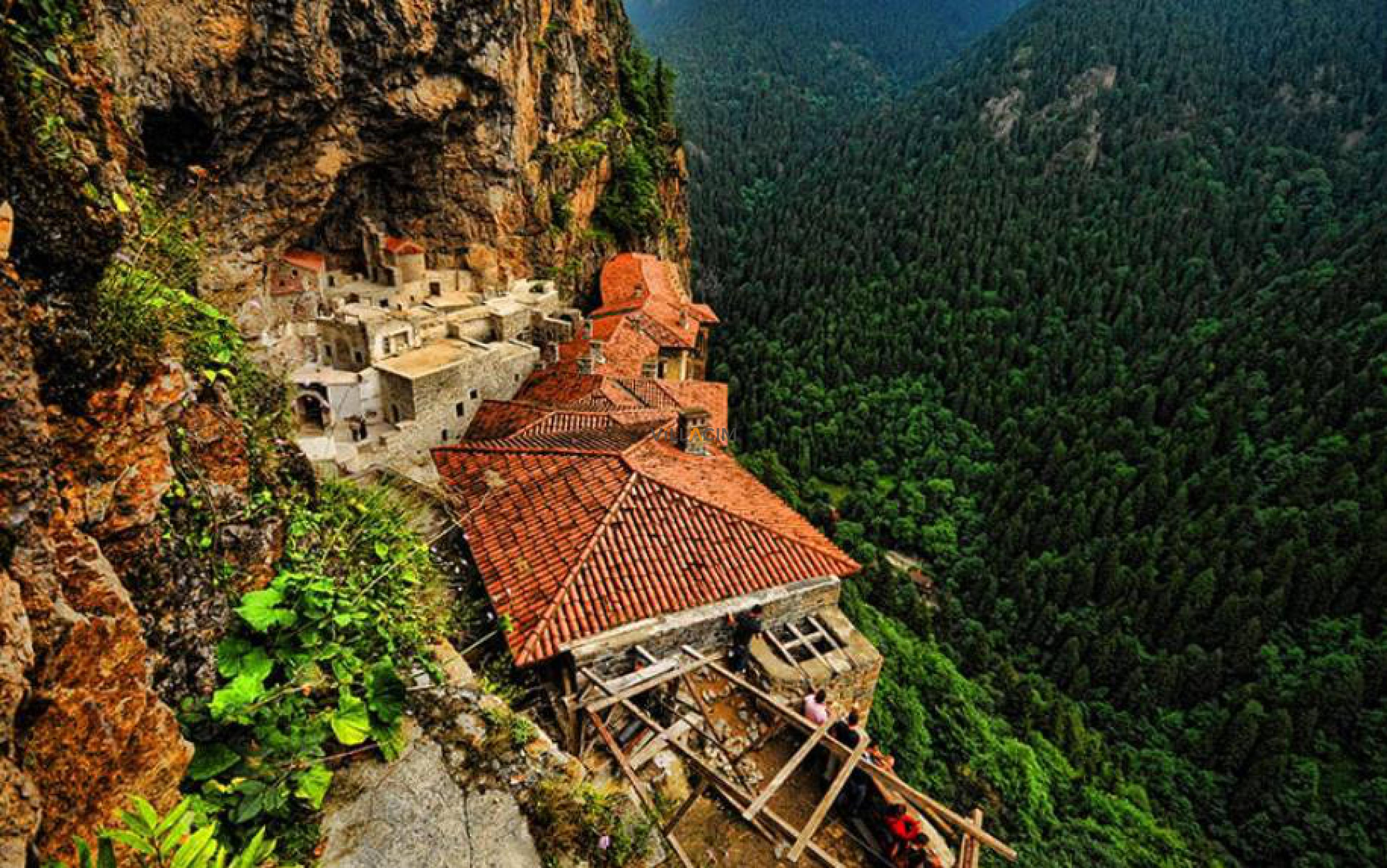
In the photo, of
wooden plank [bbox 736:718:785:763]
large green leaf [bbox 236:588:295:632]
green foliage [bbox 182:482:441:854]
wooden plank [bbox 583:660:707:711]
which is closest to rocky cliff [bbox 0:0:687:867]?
large green leaf [bbox 236:588:295:632]

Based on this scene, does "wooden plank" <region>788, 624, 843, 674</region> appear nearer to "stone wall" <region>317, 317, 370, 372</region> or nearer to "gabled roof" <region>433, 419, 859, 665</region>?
"gabled roof" <region>433, 419, 859, 665</region>

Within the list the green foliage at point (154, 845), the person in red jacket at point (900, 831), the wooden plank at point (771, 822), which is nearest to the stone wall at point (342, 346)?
the wooden plank at point (771, 822)

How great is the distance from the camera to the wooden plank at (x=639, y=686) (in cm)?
696

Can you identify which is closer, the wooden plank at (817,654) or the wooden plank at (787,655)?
the wooden plank at (787,655)

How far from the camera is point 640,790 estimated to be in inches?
250

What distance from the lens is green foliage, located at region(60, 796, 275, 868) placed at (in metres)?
2.60

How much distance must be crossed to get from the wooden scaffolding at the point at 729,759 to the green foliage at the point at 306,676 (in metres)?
2.40

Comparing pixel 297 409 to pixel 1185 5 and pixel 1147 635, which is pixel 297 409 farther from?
pixel 1185 5

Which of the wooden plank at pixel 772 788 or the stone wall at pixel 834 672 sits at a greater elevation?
the wooden plank at pixel 772 788

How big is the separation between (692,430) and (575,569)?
5.76 metres

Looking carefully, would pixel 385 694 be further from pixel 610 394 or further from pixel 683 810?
pixel 610 394

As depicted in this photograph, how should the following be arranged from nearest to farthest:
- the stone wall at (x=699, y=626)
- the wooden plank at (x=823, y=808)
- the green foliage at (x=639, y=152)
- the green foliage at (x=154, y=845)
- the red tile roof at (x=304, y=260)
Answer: the green foliage at (x=154, y=845)
the wooden plank at (x=823, y=808)
the stone wall at (x=699, y=626)
the red tile roof at (x=304, y=260)
the green foliage at (x=639, y=152)

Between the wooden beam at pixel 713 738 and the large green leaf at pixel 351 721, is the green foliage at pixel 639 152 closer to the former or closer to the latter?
the wooden beam at pixel 713 738

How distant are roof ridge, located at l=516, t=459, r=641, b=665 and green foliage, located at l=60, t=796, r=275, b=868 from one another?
4754 millimetres
